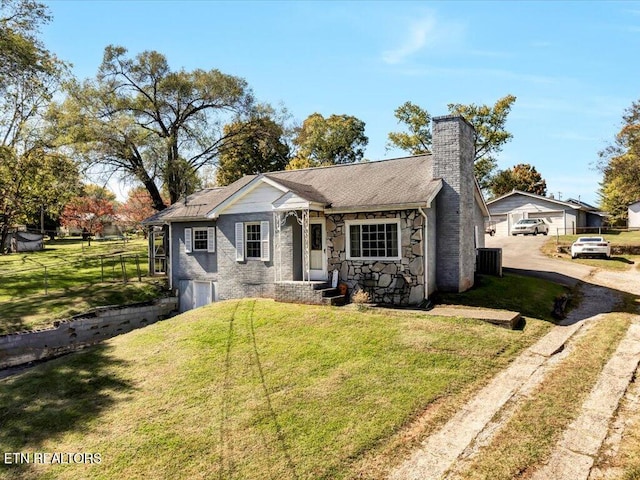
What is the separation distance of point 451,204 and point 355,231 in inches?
136

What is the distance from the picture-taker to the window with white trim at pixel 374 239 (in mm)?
13281

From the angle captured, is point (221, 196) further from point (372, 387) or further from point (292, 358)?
point (372, 387)

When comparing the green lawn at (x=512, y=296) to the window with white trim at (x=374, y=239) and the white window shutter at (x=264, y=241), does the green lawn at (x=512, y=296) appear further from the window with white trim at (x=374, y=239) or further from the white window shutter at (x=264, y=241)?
the white window shutter at (x=264, y=241)

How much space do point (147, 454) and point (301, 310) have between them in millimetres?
6830

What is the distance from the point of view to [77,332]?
562 inches

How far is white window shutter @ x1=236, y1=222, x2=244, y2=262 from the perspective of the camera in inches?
634

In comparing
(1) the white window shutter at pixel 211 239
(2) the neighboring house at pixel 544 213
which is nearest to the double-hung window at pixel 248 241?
(1) the white window shutter at pixel 211 239

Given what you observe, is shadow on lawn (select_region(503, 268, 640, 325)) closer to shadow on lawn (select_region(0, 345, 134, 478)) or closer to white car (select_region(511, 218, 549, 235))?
shadow on lawn (select_region(0, 345, 134, 478))

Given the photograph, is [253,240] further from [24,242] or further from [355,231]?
[24,242]

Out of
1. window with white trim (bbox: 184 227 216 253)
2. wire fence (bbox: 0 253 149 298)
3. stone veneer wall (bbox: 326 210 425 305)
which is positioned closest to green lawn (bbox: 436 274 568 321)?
stone veneer wall (bbox: 326 210 425 305)

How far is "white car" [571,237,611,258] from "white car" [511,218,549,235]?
1071cm

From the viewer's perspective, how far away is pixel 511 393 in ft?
23.2

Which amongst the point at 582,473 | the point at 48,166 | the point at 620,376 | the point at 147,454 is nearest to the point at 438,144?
the point at 620,376

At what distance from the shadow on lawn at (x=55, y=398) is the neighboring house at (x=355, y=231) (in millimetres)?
5976
